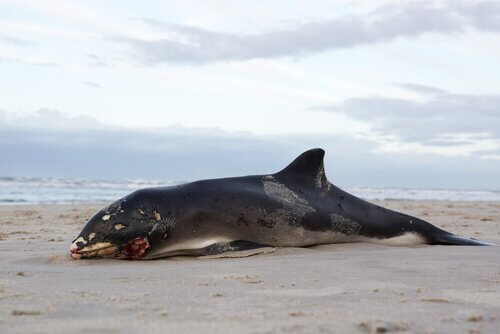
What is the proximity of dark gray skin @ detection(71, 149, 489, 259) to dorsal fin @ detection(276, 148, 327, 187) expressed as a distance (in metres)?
0.01

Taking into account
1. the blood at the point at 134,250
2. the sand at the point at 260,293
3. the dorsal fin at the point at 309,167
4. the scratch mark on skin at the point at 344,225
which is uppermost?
the dorsal fin at the point at 309,167

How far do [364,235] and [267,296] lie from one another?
3766 millimetres

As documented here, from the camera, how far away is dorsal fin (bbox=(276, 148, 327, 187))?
7.31m

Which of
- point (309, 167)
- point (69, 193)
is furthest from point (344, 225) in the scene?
point (69, 193)

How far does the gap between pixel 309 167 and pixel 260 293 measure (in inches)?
140

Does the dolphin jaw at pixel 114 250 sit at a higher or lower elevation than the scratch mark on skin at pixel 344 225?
lower

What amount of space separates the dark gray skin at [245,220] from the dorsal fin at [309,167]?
0.04ft

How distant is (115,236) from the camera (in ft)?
20.3

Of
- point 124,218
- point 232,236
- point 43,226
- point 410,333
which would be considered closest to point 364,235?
point 232,236

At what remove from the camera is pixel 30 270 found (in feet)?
16.9

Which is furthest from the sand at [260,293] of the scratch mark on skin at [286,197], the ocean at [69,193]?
the ocean at [69,193]

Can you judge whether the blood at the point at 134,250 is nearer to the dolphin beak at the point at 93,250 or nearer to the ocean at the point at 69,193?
the dolphin beak at the point at 93,250

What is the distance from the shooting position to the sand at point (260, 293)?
3.08 m

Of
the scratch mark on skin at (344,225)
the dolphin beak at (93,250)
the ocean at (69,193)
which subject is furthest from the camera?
the ocean at (69,193)
